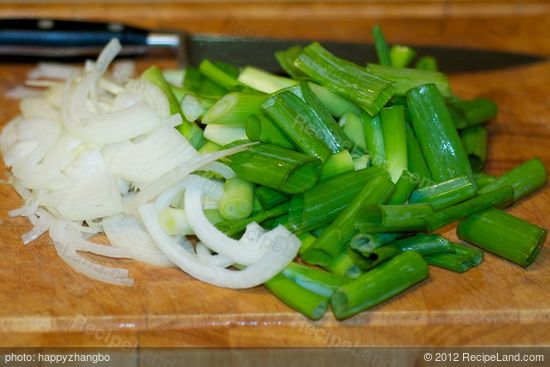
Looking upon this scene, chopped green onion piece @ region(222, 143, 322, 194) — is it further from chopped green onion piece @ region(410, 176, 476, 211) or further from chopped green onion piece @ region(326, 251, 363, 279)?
chopped green onion piece @ region(410, 176, 476, 211)

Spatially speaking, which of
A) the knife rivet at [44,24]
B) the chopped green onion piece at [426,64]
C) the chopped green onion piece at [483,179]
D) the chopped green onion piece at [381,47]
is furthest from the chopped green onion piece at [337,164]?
the knife rivet at [44,24]

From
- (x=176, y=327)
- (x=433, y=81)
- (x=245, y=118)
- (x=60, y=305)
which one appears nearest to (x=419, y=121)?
(x=433, y=81)

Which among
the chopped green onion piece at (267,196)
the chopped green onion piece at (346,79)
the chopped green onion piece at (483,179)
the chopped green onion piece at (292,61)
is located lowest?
the chopped green onion piece at (483,179)

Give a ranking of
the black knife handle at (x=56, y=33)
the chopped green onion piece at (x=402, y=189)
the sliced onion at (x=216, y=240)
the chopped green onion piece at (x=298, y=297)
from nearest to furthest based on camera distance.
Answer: the chopped green onion piece at (x=298, y=297) → the sliced onion at (x=216, y=240) → the chopped green onion piece at (x=402, y=189) → the black knife handle at (x=56, y=33)

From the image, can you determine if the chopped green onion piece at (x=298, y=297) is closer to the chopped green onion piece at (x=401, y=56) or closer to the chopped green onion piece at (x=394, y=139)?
the chopped green onion piece at (x=394, y=139)

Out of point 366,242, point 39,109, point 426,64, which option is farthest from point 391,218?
point 39,109

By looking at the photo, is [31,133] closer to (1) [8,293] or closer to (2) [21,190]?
(2) [21,190]
